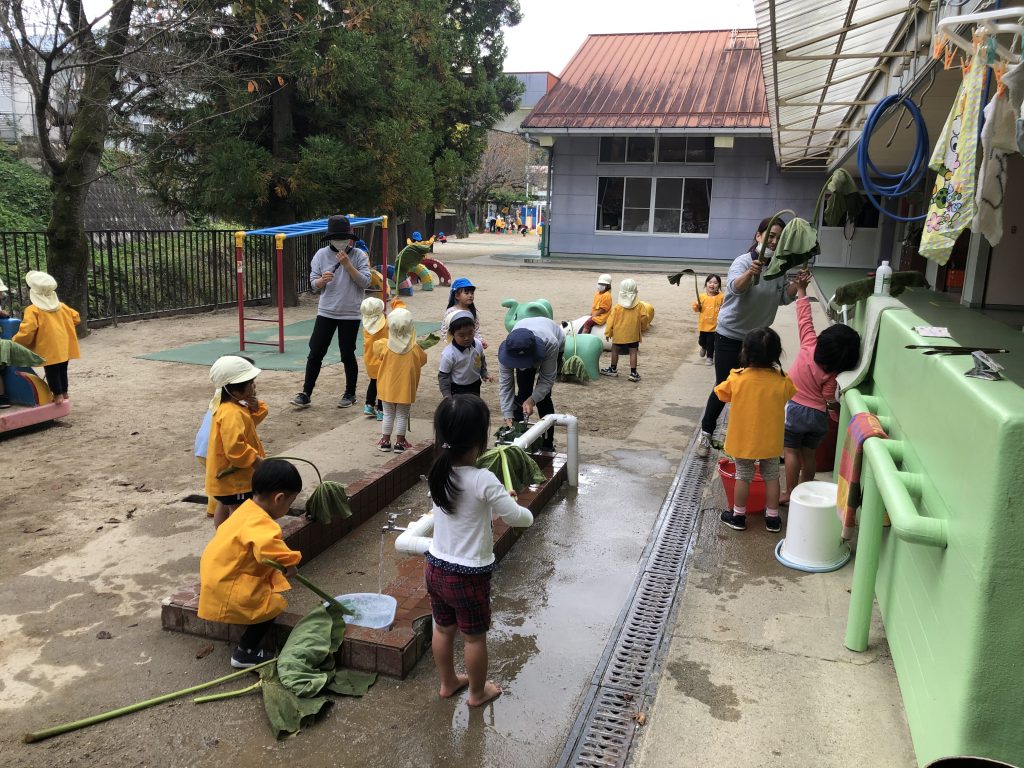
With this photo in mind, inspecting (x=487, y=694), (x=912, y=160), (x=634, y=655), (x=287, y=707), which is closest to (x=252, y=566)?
(x=287, y=707)

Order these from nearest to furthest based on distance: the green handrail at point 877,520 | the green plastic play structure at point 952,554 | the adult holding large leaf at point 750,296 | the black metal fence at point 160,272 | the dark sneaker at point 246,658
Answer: the green plastic play structure at point 952,554 < the green handrail at point 877,520 < the dark sneaker at point 246,658 < the adult holding large leaf at point 750,296 < the black metal fence at point 160,272

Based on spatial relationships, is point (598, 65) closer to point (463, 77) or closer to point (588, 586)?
point (463, 77)

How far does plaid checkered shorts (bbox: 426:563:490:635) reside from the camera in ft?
10.1

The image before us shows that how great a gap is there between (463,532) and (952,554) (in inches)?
63.5

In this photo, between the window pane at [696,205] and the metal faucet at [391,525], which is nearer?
the metal faucet at [391,525]

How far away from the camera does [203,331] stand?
12.4 metres

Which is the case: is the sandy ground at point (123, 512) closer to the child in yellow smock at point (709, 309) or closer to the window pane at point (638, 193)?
the child in yellow smock at point (709, 309)

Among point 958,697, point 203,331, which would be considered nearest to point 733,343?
point 958,697

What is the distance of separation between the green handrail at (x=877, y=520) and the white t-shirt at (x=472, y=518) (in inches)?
51.5

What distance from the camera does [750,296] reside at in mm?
5680

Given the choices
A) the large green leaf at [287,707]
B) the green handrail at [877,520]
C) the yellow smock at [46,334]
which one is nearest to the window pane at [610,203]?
the yellow smock at [46,334]

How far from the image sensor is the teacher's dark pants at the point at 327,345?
7617 millimetres

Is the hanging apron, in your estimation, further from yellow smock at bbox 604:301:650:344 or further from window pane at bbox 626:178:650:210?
window pane at bbox 626:178:650:210

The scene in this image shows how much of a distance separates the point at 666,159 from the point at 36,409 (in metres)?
20.8
